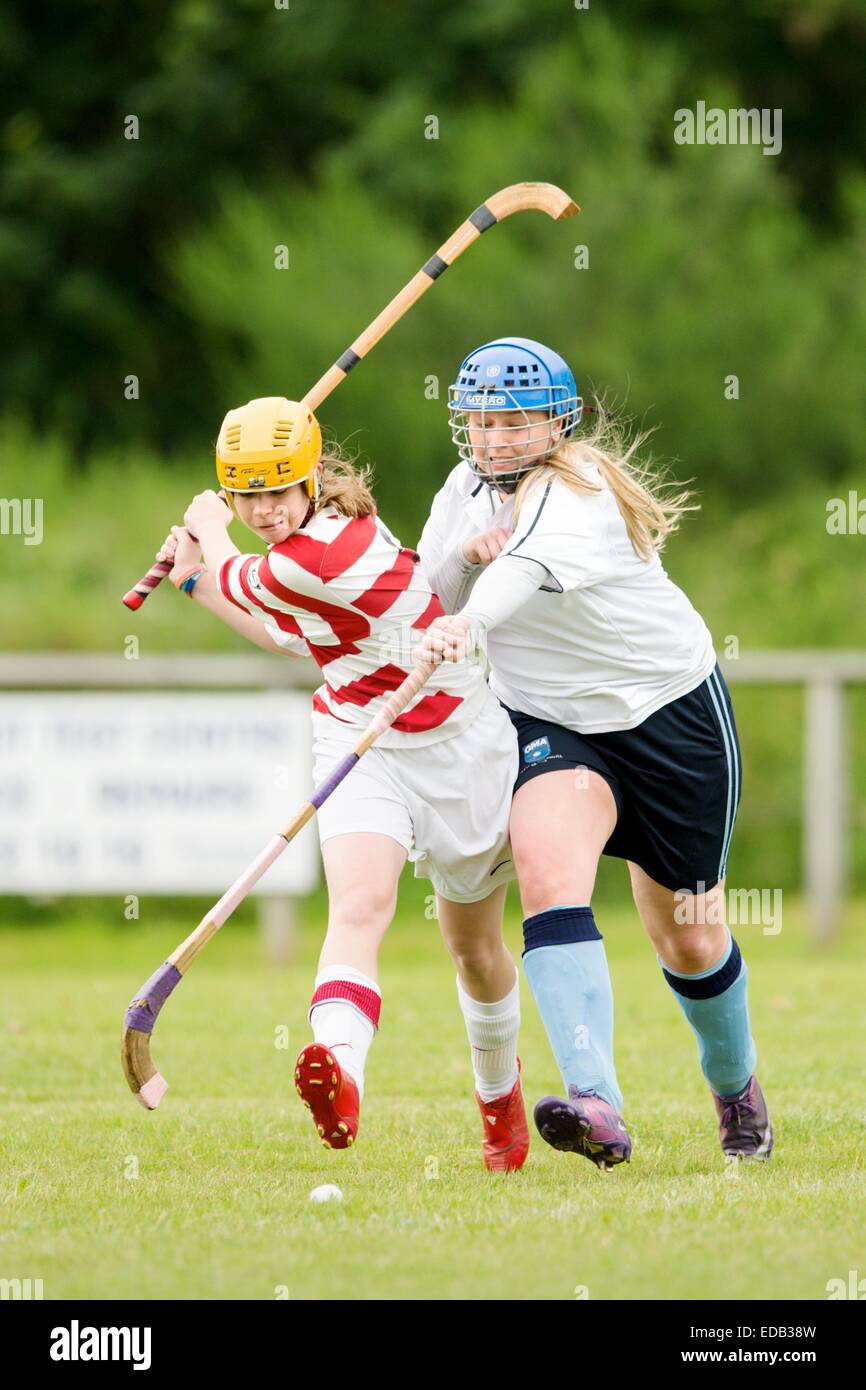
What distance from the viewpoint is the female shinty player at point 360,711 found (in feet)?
15.0

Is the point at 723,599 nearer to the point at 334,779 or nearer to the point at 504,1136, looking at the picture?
the point at 504,1136

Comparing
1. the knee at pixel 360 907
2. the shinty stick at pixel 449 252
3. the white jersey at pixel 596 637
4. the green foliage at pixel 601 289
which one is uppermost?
the green foliage at pixel 601 289

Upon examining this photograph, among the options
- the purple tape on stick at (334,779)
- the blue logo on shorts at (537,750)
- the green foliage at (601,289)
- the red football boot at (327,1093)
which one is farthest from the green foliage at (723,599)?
the red football boot at (327,1093)

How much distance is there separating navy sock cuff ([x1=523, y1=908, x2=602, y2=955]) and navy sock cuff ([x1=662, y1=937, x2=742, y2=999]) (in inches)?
20.8

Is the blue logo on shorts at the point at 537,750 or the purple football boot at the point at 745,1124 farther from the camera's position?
the purple football boot at the point at 745,1124

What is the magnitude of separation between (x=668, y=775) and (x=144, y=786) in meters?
5.64

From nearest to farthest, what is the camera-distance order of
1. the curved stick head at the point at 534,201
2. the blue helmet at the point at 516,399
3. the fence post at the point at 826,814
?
the blue helmet at the point at 516,399 < the curved stick head at the point at 534,201 < the fence post at the point at 826,814

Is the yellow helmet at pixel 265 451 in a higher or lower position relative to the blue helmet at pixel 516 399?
lower

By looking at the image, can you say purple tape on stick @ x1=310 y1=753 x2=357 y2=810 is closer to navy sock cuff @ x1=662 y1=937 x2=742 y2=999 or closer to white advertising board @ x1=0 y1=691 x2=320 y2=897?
navy sock cuff @ x1=662 y1=937 x2=742 y2=999

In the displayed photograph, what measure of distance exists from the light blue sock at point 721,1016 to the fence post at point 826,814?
226 inches

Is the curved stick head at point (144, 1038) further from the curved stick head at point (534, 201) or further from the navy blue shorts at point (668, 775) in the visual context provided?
the curved stick head at point (534, 201)

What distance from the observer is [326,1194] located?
177 inches

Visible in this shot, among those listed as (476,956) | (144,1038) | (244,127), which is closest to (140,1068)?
(144,1038)
